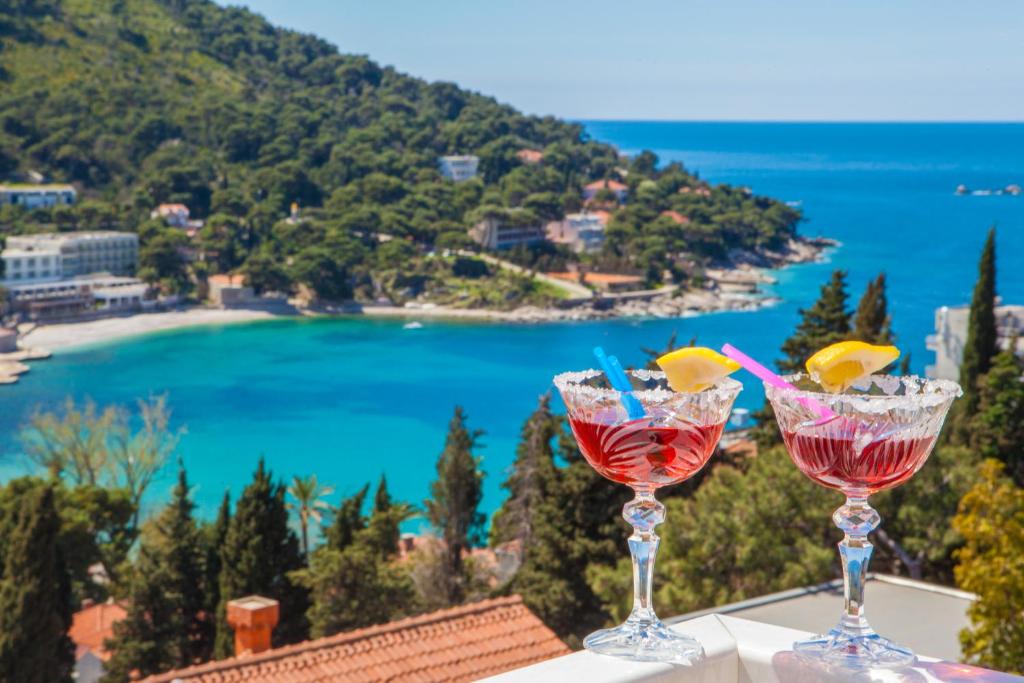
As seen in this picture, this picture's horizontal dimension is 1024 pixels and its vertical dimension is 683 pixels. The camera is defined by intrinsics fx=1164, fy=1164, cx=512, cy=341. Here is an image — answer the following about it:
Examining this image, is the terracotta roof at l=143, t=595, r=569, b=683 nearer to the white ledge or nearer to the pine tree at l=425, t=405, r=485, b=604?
the white ledge

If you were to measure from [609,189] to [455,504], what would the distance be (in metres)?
43.4

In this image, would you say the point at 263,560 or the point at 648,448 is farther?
the point at 263,560

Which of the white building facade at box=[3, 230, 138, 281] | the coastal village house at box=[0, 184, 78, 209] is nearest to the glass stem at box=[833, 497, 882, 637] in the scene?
the white building facade at box=[3, 230, 138, 281]

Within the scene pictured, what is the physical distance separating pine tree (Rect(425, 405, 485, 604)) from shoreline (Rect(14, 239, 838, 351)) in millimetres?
23610

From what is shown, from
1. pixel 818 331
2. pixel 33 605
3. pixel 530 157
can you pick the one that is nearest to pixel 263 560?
pixel 33 605

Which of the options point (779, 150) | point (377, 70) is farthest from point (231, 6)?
point (779, 150)

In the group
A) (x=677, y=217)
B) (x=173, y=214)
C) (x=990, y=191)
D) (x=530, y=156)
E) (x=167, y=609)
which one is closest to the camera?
(x=167, y=609)

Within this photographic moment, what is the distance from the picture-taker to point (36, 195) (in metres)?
44.5

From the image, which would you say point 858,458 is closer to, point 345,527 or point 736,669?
point 736,669

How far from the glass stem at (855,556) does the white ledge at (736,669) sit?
5cm

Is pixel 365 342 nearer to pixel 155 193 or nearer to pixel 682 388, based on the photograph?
pixel 155 193

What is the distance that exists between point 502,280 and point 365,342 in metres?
7.41

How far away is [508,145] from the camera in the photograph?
59344mm

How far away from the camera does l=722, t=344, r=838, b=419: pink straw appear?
1.13 m
